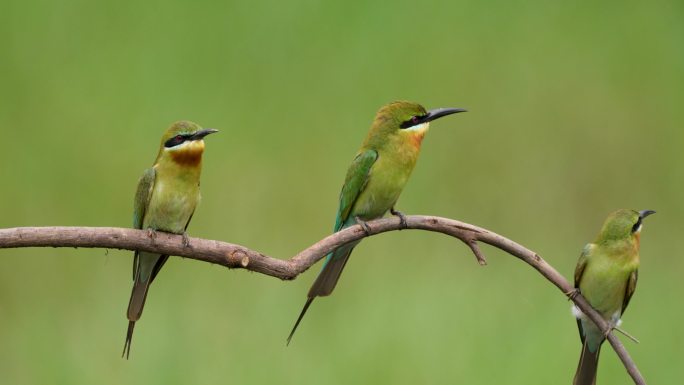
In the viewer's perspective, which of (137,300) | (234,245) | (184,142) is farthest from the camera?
(184,142)

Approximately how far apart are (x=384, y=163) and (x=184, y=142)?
60 cm

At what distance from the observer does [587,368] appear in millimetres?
→ 3162

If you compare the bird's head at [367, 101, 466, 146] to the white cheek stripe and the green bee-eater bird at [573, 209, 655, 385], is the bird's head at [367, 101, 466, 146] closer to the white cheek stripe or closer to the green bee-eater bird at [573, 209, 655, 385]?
the white cheek stripe

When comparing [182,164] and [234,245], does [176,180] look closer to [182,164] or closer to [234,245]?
[182,164]

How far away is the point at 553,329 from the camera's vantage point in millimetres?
5395

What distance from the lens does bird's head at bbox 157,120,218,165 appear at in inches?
115

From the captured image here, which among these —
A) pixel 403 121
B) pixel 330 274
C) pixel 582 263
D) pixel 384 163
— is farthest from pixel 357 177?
pixel 582 263

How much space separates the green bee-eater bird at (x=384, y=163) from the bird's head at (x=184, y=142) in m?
0.45

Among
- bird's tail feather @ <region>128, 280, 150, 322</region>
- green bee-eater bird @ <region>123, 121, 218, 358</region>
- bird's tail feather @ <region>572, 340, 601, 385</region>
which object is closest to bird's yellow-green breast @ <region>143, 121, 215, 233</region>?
green bee-eater bird @ <region>123, 121, 218, 358</region>

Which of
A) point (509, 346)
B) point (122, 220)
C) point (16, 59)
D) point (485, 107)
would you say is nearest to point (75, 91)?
point (16, 59)

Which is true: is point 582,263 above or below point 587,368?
above

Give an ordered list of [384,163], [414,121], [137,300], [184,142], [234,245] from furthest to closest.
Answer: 1. [384,163]
2. [414,121]
3. [184,142]
4. [137,300]
5. [234,245]

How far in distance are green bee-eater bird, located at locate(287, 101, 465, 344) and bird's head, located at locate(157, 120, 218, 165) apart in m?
0.45

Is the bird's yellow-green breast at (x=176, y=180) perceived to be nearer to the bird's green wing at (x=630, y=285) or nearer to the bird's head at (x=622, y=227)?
the bird's head at (x=622, y=227)
